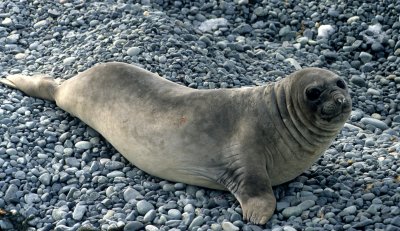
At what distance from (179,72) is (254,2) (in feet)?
8.42

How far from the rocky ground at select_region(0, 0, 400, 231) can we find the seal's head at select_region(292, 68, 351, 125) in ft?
2.07

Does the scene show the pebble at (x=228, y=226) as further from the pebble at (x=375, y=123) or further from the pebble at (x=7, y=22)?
the pebble at (x=7, y=22)

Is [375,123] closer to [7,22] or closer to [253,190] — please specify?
[253,190]

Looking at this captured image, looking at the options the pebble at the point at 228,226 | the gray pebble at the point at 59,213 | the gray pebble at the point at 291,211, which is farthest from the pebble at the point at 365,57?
the gray pebble at the point at 59,213

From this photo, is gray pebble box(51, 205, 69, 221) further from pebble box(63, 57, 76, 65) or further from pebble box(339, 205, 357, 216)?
pebble box(63, 57, 76, 65)

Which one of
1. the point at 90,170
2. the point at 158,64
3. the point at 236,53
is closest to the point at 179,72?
the point at 158,64

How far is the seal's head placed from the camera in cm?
585

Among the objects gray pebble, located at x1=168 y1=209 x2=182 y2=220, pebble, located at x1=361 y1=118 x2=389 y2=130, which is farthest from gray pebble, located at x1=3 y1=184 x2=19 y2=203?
pebble, located at x1=361 y1=118 x2=389 y2=130

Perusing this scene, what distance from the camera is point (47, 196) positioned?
630cm

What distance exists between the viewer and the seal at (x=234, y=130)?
5.94 meters

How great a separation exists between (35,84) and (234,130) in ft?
8.60

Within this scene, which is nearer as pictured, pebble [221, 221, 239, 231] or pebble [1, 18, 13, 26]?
pebble [221, 221, 239, 231]

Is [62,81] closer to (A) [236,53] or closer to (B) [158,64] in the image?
(B) [158,64]

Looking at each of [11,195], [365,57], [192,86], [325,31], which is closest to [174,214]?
[11,195]
